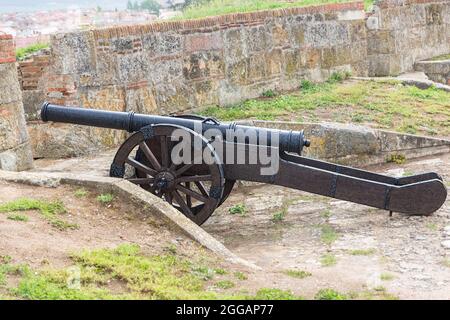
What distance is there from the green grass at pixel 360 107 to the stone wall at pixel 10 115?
329 centimetres

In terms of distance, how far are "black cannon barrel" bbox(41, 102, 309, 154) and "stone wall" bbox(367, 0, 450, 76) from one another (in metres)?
8.26

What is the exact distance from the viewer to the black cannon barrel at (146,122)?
749cm

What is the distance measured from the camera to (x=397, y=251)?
6.59m

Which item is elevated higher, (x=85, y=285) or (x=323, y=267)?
(x=85, y=285)

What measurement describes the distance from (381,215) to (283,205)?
1.28m

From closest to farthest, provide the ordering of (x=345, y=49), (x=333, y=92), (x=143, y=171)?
1. (x=143, y=171)
2. (x=333, y=92)
3. (x=345, y=49)

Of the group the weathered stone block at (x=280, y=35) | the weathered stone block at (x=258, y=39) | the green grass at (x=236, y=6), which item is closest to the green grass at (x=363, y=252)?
the weathered stone block at (x=258, y=39)

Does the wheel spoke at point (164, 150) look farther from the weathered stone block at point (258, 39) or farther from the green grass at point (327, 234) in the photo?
the weathered stone block at point (258, 39)

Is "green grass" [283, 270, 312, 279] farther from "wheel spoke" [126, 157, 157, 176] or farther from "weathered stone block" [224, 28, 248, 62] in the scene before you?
"weathered stone block" [224, 28, 248, 62]

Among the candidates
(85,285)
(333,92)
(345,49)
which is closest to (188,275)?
(85,285)

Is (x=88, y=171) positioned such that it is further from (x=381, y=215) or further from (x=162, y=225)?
(x=381, y=215)

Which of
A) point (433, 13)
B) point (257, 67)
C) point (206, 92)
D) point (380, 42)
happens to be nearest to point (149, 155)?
point (206, 92)

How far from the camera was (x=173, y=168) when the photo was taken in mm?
7574
